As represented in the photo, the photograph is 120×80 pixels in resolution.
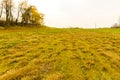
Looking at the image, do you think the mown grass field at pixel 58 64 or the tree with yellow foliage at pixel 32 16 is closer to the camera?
the mown grass field at pixel 58 64

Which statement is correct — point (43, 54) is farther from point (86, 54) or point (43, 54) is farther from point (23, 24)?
point (23, 24)

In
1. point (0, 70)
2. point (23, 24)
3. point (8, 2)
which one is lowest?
point (0, 70)

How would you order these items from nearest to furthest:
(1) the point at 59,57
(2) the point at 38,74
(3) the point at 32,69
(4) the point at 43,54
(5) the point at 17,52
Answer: (2) the point at 38,74, (3) the point at 32,69, (1) the point at 59,57, (4) the point at 43,54, (5) the point at 17,52

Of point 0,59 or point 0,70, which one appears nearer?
point 0,70

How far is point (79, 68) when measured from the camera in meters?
8.49

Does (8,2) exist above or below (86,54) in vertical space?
above

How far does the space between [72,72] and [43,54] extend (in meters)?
3.09

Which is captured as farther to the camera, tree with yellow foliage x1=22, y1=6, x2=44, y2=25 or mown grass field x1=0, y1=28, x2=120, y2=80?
tree with yellow foliage x1=22, y1=6, x2=44, y2=25

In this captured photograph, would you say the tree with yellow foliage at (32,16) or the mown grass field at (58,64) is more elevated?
the tree with yellow foliage at (32,16)

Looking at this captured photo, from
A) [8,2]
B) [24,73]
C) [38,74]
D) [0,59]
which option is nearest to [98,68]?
[38,74]

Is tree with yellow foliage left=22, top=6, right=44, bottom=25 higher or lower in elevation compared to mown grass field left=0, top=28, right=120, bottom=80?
higher

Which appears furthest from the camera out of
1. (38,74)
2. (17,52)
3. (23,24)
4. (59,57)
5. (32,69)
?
(23,24)

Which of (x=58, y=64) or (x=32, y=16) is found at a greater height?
(x=32, y=16)

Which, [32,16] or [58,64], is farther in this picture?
[32,16]
